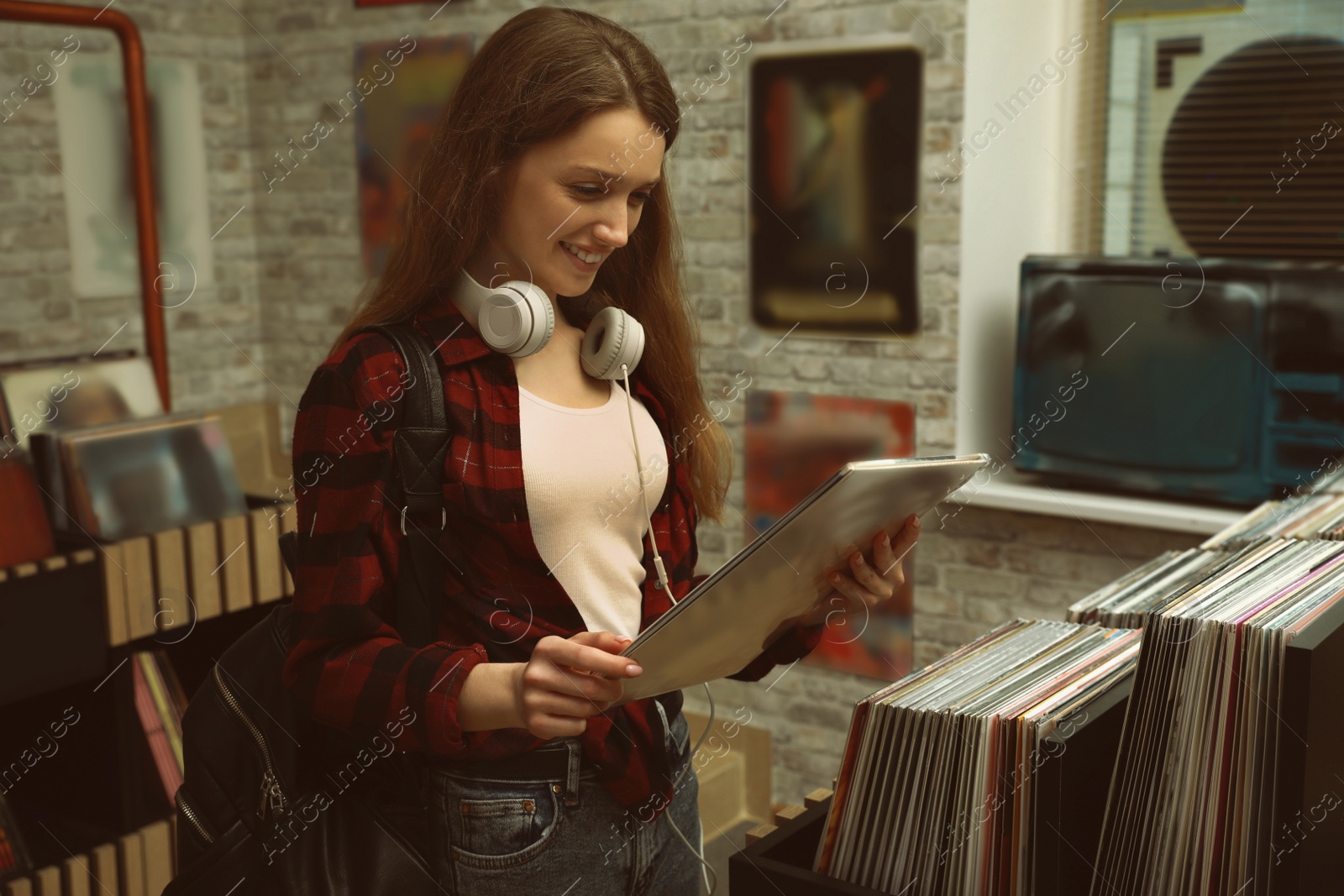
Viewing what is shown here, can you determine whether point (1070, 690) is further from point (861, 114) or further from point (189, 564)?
point (861, 114)

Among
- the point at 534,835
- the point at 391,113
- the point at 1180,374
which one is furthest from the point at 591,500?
the point at 391,113

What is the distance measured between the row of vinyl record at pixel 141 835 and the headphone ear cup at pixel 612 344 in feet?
4.06

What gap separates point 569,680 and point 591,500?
0.23 meters

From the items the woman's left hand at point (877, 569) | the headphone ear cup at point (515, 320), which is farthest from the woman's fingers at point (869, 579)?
the headphone ear cup at point (515, 320)

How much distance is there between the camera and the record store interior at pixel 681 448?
3.22 feet

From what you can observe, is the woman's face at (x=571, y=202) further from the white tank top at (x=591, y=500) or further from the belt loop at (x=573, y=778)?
the belt loop at (x=573, y=778)

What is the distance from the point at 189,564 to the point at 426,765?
4.06 ft

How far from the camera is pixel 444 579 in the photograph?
109cm

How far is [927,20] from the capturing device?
8.49 ft

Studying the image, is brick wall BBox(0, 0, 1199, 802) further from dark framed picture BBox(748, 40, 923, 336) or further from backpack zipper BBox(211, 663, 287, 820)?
backpack zipper BBox(211, 663, 287, 820)

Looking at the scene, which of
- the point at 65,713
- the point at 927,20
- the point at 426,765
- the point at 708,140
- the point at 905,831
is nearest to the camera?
the point at 905,831

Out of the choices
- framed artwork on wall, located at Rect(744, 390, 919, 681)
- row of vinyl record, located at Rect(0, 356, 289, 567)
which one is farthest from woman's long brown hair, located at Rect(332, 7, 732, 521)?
framed artwork on wall, located at Rect(744, 390, 919, 681)

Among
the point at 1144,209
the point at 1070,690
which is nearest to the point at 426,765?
the point at 1070,690

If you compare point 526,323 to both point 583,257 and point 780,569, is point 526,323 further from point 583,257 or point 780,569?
point 780,569
